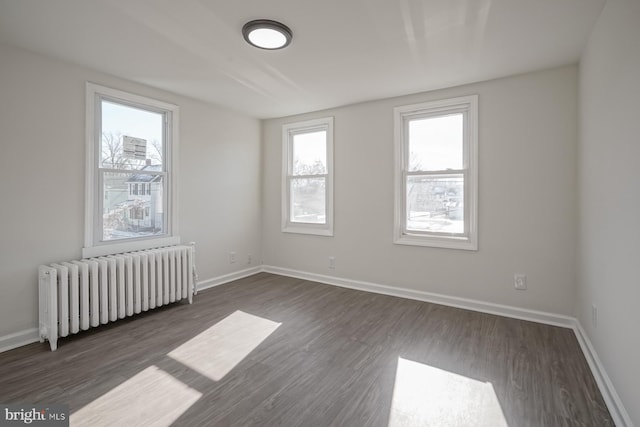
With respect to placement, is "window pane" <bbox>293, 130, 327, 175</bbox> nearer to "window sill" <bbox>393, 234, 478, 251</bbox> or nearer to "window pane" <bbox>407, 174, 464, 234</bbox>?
"window pane" <bbox>407, 174, 464, 234</bbox>

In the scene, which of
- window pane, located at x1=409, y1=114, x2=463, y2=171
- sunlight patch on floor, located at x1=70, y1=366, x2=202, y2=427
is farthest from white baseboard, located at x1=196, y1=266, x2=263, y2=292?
window pane, located at x1=409, y1=114, x2=463, y2=171

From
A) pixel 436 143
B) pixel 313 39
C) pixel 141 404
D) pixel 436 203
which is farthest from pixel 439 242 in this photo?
pixel 141 404

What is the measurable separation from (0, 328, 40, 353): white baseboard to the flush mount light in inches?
122

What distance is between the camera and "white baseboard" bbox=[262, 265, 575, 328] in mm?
3148

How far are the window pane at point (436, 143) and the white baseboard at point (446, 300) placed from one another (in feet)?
5.03

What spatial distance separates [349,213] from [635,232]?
3.07 metres

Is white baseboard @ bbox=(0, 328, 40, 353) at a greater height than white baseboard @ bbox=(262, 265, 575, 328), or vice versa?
white baseboard @ bbox=(262, 265, 575, 328)

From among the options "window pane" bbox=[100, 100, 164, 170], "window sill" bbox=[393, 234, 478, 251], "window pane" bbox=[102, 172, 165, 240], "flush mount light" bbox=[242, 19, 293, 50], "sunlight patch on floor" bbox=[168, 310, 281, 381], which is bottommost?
"sunlight patch on floor" bbox=[168, 310, 281, 381]

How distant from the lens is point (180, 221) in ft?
13.2

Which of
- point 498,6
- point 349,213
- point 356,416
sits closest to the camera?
point 356,416

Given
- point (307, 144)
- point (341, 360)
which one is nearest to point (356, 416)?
point (341, 360)

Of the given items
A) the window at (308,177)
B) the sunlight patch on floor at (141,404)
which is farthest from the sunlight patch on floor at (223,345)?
the window at (308,177)

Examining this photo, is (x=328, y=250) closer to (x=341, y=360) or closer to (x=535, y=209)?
(x=341, y=360)

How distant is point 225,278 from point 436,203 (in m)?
3.08
